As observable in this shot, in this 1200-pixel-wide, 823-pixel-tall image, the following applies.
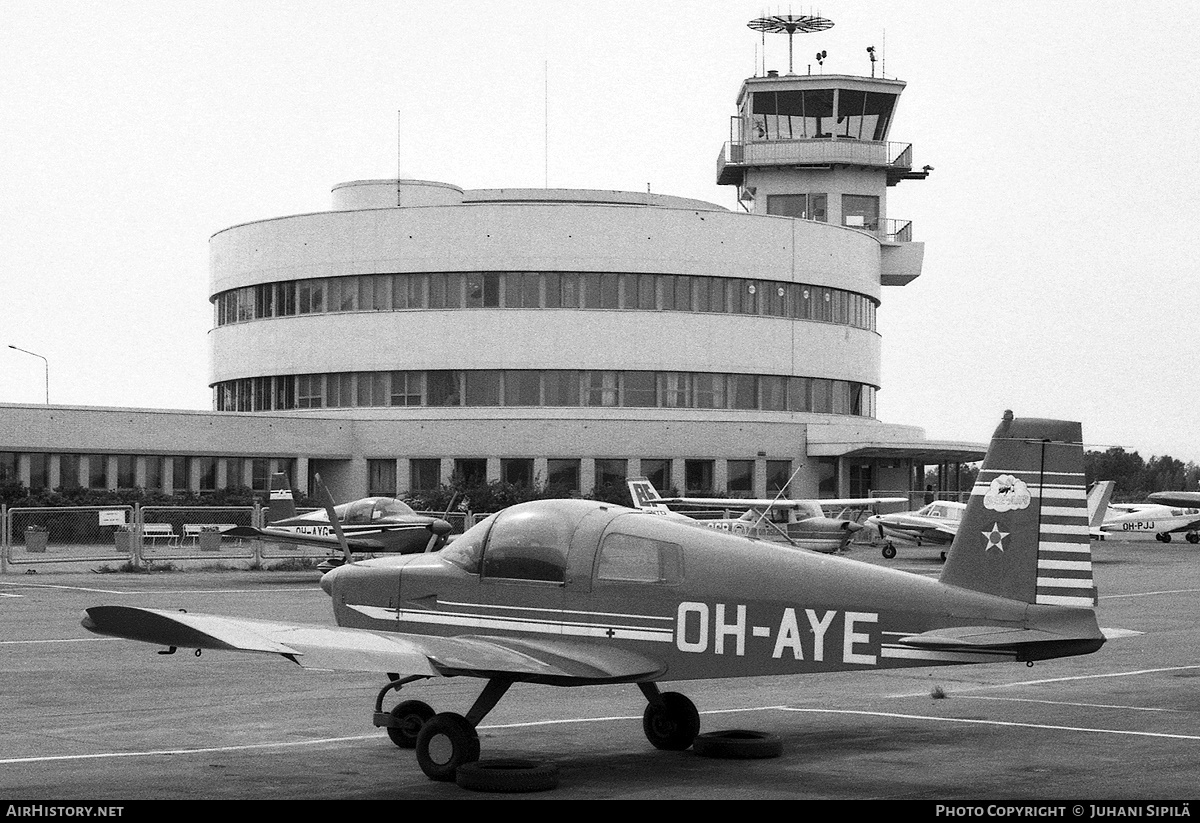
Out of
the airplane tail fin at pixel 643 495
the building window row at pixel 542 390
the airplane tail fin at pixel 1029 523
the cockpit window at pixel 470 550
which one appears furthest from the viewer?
the building window row at pixel 542 390

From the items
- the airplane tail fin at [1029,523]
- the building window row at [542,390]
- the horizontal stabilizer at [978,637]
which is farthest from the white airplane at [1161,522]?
the horizontal stabilizer at [978,637]

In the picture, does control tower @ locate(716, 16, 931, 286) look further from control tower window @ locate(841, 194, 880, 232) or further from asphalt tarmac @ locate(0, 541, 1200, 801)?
asphalt tarmac @ locate(0, 541, 1200, 801)

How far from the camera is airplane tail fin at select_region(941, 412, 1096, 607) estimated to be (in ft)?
39.7

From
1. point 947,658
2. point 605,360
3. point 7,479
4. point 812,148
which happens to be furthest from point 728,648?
point 812,148

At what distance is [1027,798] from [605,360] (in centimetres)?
6182

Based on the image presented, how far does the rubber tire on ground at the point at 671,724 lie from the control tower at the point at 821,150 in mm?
69409

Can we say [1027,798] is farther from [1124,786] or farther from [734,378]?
[734,378]

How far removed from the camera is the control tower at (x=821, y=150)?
269 ft

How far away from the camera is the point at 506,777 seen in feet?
36.7

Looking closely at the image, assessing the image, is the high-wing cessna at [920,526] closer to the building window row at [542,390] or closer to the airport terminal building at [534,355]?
the airport terminal building at [534,355]
